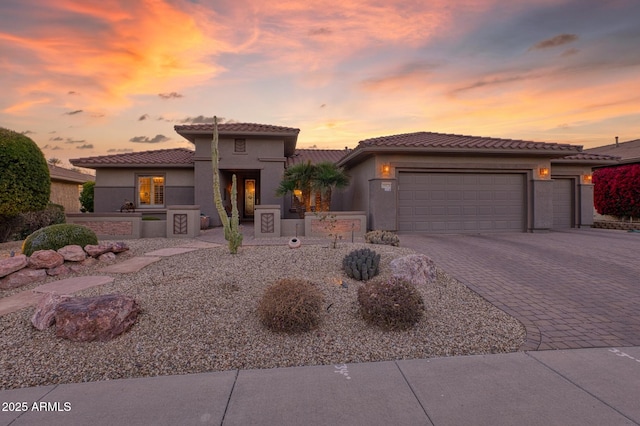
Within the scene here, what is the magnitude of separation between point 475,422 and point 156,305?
425 centimetres

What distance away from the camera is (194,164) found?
1644cm

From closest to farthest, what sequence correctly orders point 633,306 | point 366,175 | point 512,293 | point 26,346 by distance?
point 26,346
point 633,306
point 512,293
point 366,175

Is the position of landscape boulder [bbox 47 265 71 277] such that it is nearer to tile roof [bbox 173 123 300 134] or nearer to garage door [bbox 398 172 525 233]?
tile roof [bbox 173 123 300 134]

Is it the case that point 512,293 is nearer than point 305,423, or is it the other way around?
point 305,423

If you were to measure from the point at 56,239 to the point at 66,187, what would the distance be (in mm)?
23028

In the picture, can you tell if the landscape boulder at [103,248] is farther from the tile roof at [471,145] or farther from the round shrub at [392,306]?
the tile roof at [471,145]

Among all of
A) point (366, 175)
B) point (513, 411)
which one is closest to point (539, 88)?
point (366, 175)

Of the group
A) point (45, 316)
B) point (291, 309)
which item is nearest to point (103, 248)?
point (45, 316)

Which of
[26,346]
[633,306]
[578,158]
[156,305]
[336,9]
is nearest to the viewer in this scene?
[26,346]

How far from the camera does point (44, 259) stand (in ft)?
20.8

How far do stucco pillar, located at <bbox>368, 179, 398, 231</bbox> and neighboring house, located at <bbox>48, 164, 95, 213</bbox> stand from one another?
77.7ft

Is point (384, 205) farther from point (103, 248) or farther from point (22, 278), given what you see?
point (22, 278)

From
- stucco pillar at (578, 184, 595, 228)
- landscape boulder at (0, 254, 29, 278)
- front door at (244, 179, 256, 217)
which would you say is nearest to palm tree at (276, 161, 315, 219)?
front door at (244, 179, 256, 217)

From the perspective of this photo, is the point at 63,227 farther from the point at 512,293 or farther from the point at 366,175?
the point at 366,175
